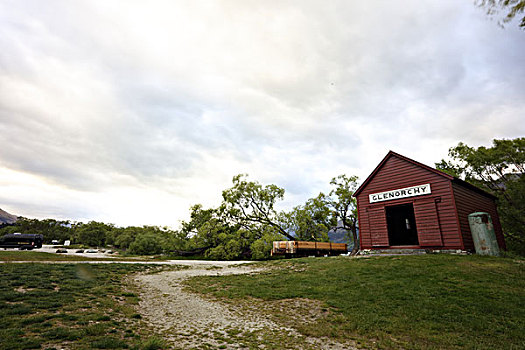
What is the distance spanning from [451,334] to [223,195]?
34194mm

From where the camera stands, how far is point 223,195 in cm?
3866

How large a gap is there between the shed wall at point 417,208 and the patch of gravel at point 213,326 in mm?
13961

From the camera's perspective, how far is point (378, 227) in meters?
19.1

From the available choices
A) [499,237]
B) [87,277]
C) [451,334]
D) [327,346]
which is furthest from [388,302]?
[499,237]

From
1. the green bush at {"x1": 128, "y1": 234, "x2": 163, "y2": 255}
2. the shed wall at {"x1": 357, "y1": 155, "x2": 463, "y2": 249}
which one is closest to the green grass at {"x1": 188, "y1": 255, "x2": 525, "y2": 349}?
the shed wall at {"x1": 357, "y1": 155, "x2": 463, "y2": 249}

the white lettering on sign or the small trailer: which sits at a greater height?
the white lettering on sign

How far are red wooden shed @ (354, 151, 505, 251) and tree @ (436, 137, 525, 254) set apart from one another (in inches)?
141

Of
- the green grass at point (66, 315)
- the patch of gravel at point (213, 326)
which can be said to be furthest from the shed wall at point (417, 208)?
the green grass at point (66, 315)

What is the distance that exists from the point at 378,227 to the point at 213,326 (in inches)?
624

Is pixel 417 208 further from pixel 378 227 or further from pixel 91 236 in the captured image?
pixel 91 236

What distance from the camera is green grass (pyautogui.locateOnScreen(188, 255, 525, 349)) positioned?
6.15 m

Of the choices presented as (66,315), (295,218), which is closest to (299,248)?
(295,218)

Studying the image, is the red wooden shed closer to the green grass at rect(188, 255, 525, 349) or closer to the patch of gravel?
the green grass at rect(188, 255, 525, 349)

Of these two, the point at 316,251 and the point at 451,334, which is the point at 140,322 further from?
the point at 316,251
